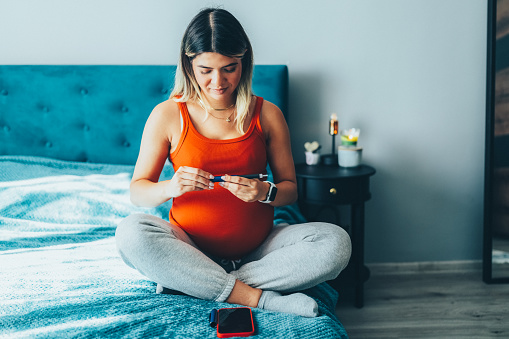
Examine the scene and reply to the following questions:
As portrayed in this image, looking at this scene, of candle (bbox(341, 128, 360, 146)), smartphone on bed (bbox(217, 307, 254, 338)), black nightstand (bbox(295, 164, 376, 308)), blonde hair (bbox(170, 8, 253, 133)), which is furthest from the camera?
candle (bbox(341, 128, 360, 146))

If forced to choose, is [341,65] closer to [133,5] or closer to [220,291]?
[133,5]

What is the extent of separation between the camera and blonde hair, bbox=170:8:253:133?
116 cm

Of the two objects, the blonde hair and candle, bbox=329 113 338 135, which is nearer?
the blonde hair

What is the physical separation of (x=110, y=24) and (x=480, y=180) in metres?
2.22

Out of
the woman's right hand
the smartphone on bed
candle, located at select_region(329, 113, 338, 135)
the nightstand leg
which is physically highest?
candle, located at select_region(329, 113, 338, 135)

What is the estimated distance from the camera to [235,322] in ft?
2.95

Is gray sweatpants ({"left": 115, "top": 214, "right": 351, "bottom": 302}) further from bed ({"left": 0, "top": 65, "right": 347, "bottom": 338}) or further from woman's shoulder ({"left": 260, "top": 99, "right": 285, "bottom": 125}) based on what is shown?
woman's shoulder ({"left": 260, "top": 99, "right": 285, "bottom": 125})

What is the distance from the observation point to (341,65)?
2.10 meters

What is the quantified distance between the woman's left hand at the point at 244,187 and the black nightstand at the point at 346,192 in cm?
70

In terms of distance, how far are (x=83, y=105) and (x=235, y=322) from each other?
1.51 metres

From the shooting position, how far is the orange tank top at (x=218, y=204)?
3.99ft

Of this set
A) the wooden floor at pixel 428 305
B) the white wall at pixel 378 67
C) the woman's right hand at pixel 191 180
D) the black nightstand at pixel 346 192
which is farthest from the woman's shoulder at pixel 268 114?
the wooden floor at pixel 428 305

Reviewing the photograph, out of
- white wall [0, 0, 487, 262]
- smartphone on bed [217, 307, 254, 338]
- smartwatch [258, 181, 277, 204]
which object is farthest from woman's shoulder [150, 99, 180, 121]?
white wall [0, 0, 487, 262]

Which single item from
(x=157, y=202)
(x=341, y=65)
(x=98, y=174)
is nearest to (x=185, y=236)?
(x=157, y=202)
